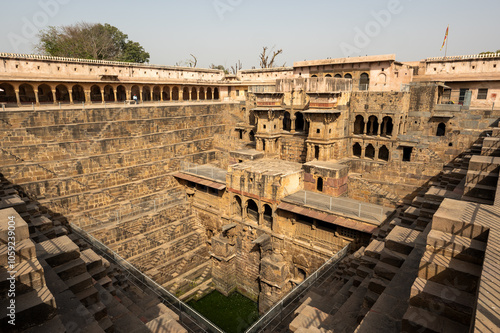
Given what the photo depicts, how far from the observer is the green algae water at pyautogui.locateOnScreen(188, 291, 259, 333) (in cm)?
1755

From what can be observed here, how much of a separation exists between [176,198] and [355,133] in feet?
48.8

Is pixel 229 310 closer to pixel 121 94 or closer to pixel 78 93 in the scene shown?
pixel 121 94

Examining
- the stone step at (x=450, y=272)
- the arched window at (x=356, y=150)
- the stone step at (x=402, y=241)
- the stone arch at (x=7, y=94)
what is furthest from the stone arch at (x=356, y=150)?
the stone arch at (x=7, y=94)

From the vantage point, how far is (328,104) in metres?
21.2

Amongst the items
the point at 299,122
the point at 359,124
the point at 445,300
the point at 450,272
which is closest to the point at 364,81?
the point at 359,124

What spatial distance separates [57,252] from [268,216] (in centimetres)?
1263

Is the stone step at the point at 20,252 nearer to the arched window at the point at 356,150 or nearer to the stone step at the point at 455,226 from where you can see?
the stone step at the point at 455,226

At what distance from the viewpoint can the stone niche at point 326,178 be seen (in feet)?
59.8

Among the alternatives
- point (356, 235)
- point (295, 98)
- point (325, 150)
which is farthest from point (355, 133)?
point (356, 235)

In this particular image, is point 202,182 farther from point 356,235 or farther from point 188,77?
point 188,77

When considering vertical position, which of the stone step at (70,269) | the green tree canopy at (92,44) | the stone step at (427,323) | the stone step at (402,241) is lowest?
the stone step at (70,269)

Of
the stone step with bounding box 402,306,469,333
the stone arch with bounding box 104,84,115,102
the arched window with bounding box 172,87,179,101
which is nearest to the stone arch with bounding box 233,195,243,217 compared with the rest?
the stone step with bounding box 402,306,469,333

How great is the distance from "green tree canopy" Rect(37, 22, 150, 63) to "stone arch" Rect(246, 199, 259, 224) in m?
35.6

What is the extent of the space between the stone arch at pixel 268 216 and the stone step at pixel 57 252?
12.0 metres
